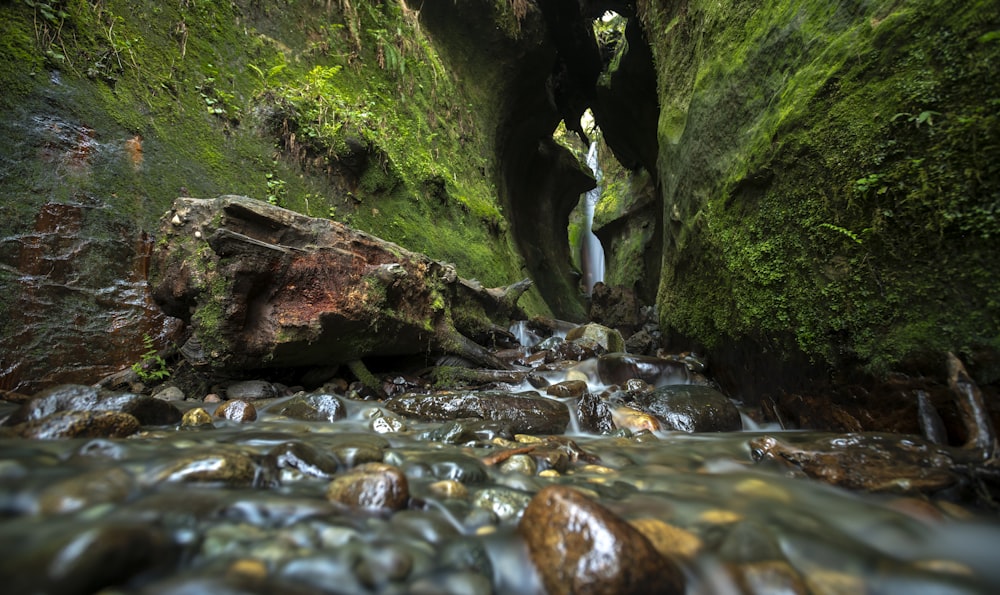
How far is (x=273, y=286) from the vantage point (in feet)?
12.8

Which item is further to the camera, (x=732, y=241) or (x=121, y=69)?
(x=121, y=69)

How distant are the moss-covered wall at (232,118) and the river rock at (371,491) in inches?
143

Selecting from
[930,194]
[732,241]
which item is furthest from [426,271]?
[930,194]

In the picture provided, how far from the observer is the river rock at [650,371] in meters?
5.09

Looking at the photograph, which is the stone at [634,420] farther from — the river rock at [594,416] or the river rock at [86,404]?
the river rock at [86,404]

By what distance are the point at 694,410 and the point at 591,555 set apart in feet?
9.36

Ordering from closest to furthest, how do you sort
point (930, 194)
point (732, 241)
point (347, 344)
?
1. point (930, 194)
2. point (732, 241)
3. point (347, 344)

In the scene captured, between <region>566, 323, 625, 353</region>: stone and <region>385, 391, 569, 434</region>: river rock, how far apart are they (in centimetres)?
421

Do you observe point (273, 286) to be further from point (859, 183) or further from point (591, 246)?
point (591, 246)

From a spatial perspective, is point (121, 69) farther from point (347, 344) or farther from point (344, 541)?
point (344, 541)

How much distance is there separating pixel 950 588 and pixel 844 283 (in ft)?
6.40

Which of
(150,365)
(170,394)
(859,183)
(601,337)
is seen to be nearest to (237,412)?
(170,394)

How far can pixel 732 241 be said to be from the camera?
13.1ft

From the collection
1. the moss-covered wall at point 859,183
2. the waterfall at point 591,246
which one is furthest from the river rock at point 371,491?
the waterfall at point 591,246
